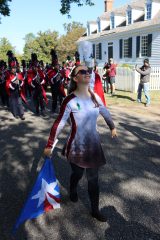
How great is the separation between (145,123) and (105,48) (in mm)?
24302

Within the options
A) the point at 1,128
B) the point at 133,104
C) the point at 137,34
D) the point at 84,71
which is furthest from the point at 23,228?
the point at 137,34

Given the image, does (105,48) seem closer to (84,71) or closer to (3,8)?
(3,8)

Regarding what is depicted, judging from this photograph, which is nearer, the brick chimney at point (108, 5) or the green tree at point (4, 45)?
the brick chimney at point (108, 5)

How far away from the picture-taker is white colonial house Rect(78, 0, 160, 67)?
24672mm

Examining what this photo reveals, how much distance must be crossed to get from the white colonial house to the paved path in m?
17.5

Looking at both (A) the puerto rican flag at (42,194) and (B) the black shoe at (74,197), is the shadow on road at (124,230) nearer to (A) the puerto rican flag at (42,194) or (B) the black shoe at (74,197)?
(B) the black shoe at (74,197)

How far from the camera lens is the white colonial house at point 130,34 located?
2467 centimetres

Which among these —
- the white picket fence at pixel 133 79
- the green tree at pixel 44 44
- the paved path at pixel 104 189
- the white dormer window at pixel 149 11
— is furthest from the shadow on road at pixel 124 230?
the green tree at pixel 44 44

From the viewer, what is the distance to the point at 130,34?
2730cm

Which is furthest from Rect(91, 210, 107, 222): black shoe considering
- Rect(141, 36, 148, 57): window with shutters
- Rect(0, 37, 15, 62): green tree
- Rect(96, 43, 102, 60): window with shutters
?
Rect(0, 37, 15, 62): green tree

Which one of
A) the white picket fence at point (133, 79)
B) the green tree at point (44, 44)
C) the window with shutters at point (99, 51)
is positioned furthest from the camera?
the green tree at point (44, 44)

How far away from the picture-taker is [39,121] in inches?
393

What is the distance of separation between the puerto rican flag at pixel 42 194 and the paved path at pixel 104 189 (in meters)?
0.13

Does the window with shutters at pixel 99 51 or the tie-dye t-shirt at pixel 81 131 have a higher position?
the window with shutters at pixel 99 51
